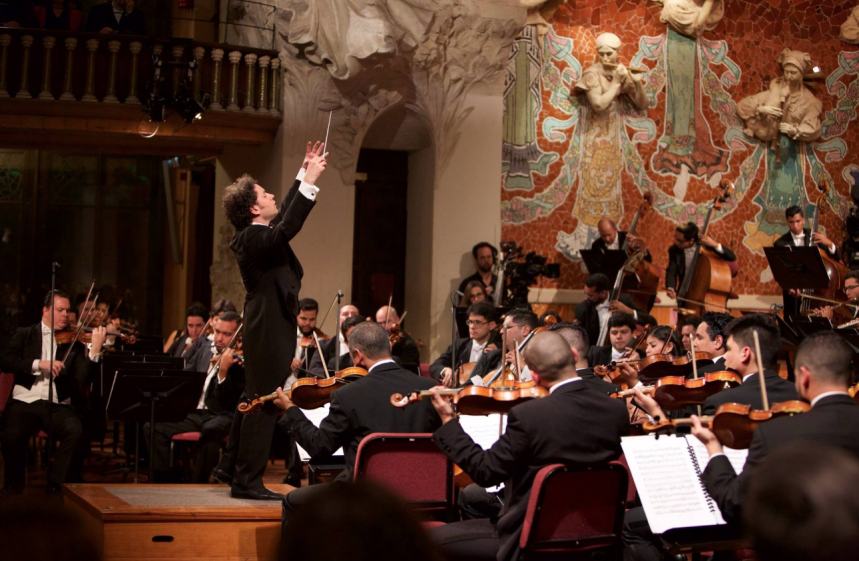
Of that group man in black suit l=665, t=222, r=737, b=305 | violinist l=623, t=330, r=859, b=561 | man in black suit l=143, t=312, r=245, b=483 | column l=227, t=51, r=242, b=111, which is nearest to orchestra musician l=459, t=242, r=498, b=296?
man in black suit l=665, t=222, r=737, b=305

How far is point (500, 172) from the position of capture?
10383 mm

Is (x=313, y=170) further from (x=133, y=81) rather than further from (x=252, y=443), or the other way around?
(x=133, y=81)

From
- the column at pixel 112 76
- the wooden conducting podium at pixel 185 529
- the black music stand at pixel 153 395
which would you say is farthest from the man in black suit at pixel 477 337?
the column at pixel 112 76

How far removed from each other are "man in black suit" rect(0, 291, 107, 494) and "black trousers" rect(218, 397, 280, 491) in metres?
1.97

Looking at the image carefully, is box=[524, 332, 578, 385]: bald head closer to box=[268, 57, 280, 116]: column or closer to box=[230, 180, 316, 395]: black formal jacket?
box=[230, 180, 316, 395]: black formal jacket

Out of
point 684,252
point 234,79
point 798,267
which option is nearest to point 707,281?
point 684,252

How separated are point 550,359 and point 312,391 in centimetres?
135

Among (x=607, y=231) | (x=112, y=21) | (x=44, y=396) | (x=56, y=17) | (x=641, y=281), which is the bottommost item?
(x=44, y=396)

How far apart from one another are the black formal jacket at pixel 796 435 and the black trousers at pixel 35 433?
175 inches

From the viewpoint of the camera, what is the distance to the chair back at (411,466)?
11.9 feet

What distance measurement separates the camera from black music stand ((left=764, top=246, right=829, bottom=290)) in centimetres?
795

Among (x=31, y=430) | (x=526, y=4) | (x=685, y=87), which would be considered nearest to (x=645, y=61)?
(x=685, y=87)

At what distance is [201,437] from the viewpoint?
6379mm

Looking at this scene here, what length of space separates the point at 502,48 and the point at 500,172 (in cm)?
129
